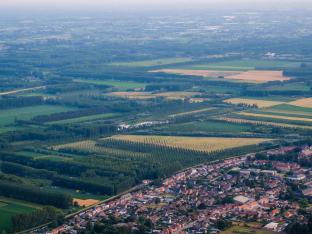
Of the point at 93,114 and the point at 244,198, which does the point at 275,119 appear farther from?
the point at 244,198

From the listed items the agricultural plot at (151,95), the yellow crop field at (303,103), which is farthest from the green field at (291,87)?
the agricultural plot at (151,95)

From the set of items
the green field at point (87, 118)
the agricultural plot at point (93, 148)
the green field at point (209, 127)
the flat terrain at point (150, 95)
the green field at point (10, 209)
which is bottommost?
the flat terrain at point (150, 95)

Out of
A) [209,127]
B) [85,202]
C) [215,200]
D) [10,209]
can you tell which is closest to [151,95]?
[209,127]

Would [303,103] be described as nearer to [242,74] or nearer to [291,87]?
[291,87]

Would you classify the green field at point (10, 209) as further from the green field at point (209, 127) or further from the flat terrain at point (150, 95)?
the flat terrain at point (150, 95)

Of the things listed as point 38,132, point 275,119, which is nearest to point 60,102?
point 38,132
